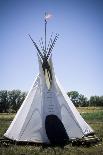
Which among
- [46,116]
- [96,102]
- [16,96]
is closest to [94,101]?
[96,102]

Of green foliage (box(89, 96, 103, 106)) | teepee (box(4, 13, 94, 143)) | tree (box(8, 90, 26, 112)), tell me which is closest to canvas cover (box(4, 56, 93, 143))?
teepee (box(4, 13, 94, 143))

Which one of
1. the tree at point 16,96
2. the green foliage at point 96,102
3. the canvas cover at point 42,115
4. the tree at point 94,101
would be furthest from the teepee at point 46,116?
the tree at point 94,101

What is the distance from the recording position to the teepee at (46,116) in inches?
520

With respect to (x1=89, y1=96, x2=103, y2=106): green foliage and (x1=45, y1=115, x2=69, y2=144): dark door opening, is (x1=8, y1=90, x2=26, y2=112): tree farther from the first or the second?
(x1=45, y1=115, x2=69, y2=144): dark door opening

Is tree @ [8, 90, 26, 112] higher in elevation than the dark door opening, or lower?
higher

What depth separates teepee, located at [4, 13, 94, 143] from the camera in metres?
13.2

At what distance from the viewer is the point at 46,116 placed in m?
13.6

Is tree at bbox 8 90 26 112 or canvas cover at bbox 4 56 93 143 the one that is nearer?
canvas cover at bbox 4 56 93 143

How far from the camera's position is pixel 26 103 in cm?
1421

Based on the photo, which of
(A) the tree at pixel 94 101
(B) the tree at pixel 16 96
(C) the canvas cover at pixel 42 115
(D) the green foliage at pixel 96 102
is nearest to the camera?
(C) the canvas cover at pixel 42 115

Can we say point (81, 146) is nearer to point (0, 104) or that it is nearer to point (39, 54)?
point (39, 54)

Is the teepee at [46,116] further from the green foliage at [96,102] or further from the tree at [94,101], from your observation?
the tree at [94,101]

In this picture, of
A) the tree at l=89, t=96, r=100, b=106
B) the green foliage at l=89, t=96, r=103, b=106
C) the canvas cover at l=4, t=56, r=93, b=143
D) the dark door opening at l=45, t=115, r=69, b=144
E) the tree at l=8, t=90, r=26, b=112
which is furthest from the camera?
the tree at l=89, t=96, r=100, b=106

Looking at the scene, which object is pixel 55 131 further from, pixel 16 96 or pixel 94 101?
pixel 94 101
